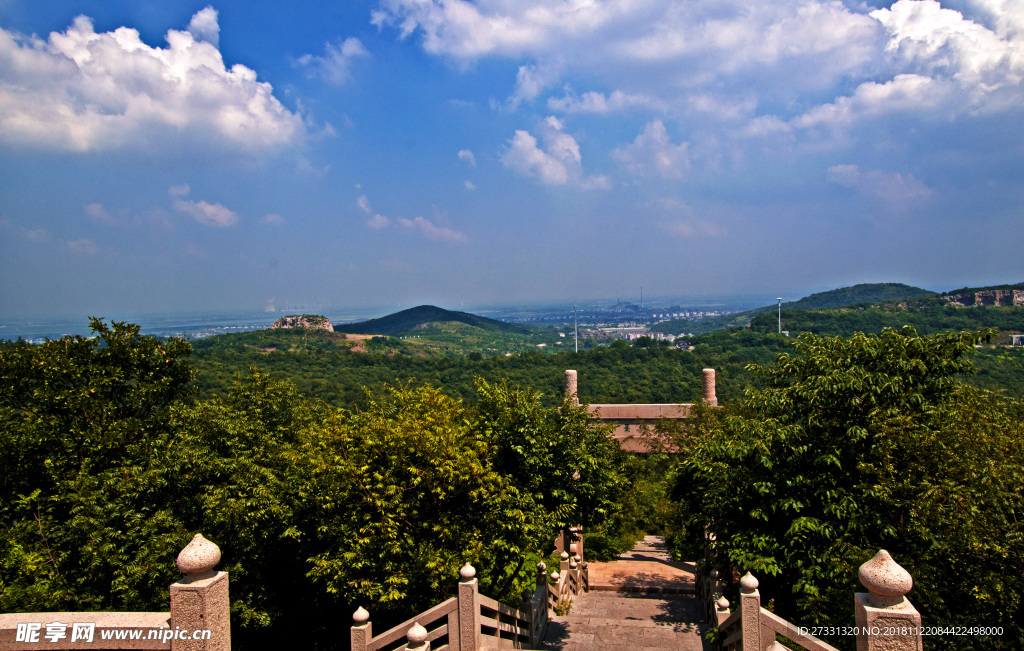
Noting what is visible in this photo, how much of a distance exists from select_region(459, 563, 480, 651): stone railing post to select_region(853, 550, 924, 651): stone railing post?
3520 millimetres

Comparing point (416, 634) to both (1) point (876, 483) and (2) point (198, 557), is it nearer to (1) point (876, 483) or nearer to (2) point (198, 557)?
(2) point (198, 557)

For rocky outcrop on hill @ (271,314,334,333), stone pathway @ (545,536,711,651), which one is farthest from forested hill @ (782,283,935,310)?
stone pathway @ (545,536,711,651)

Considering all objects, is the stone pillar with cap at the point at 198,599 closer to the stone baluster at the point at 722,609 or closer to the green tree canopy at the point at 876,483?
the stone baluster at the point at 722,609

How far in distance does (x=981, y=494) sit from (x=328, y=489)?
721 cm

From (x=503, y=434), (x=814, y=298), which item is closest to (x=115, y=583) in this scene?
(x=503, y=434)

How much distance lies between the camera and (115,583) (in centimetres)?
795

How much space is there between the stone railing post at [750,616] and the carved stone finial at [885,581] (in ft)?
4.75

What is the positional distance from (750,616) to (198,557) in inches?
189

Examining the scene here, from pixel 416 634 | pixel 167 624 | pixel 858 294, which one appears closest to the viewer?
pixel 167 624

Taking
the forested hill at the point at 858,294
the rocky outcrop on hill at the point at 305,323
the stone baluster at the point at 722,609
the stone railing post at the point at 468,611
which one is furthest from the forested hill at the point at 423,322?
the stone railing post at the point at 468,611

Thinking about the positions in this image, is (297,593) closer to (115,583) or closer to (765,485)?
(115,583)

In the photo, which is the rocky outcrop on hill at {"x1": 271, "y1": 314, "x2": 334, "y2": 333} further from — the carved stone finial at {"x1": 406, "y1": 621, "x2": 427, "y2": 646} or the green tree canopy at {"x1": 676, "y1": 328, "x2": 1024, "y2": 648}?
the carved stone finial at {"x1": 406, "y1": 621, "x2": 427, "y2": 646}

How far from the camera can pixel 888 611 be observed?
3.62 meters

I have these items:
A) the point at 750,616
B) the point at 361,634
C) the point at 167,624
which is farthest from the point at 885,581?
the point at 167,624
